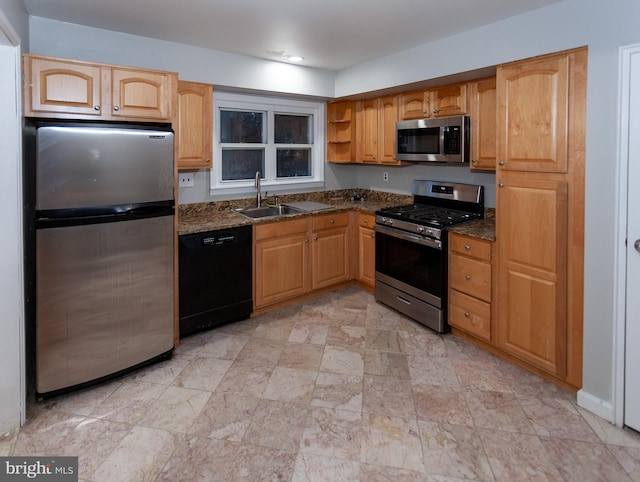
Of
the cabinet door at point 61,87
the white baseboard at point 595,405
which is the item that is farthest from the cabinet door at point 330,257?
the white baseboard at point 595,405

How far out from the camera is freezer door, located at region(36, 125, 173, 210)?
2.26m

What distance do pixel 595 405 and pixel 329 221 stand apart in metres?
2.58

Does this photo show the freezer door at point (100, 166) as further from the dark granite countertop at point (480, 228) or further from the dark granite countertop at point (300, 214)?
the dark granite countertop at point (480, 228)

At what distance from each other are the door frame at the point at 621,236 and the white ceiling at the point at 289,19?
730 millimetres

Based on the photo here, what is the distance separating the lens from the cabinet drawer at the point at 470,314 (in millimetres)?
2996

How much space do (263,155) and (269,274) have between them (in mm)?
1365

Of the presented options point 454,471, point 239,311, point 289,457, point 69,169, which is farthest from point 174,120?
point 454,471

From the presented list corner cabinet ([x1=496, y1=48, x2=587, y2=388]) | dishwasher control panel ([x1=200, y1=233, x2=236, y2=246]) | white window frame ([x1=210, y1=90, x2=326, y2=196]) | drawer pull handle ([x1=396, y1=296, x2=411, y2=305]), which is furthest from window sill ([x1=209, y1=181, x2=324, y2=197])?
corner cabinet ([x1=496, y1=48, x2=587, y2=388])

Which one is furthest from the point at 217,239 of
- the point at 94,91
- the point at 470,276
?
the point at 470,276

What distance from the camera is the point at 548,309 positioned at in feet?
8.38

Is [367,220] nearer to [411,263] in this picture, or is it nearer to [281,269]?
[411,263]

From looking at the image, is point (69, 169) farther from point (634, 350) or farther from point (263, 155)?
point (634, 350)

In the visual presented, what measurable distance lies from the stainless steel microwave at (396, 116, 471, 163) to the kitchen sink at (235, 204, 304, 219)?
1.17m

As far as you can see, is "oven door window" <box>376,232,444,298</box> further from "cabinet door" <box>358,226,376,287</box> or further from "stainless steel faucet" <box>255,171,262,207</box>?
"stainless steel faucet" <box>255,171,262,207</box>
